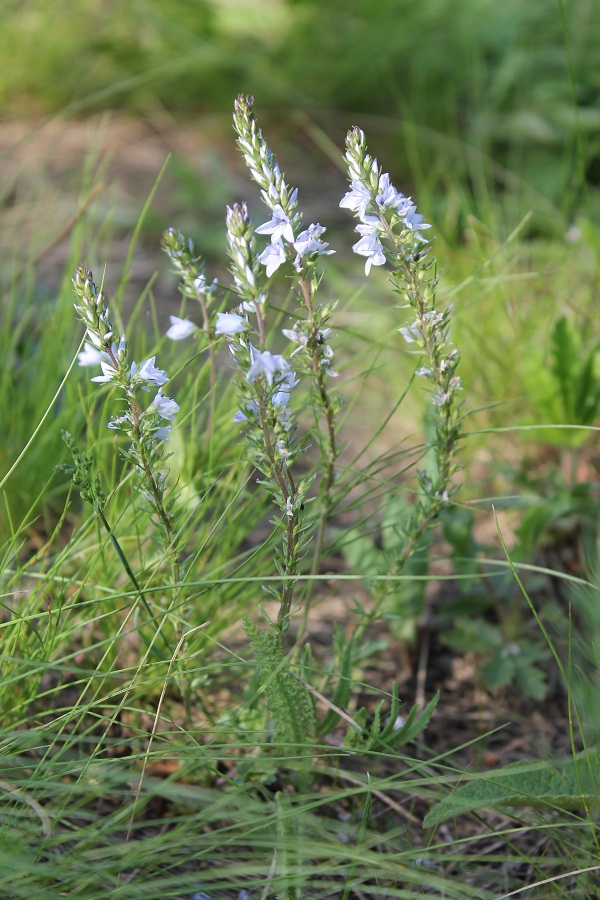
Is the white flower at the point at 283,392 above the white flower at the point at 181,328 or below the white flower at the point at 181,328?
below

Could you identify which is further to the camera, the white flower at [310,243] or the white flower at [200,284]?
the white flower at [200,284]

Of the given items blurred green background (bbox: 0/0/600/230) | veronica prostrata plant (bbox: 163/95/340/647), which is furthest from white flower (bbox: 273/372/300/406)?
blurred green background (bbox: 0/0/600/230)

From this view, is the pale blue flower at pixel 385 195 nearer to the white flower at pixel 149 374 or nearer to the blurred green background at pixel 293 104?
the white flower at pixel 149 374

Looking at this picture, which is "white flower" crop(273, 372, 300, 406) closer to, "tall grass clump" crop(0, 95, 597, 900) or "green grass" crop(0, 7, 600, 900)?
"tall grass clump" crop(0, 95, 597, 900)

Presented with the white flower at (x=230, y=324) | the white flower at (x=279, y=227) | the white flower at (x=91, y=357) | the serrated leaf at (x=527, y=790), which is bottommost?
the serrated leaf at (x=527, y=790)

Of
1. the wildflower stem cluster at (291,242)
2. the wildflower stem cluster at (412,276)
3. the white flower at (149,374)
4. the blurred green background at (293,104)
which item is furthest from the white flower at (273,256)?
the blurred green background at (293,104)

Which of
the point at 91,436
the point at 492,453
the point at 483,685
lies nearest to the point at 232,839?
the point at 91,436

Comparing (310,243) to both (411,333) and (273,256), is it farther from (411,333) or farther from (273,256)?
(411,333)

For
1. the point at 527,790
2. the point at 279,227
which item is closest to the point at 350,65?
the point at 279,227
